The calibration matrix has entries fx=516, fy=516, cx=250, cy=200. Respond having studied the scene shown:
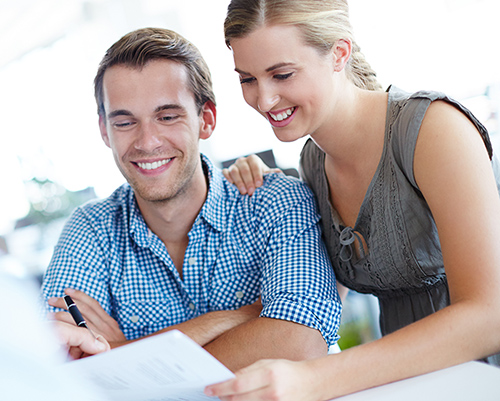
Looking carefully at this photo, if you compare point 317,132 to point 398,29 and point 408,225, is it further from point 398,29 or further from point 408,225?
point 398,29

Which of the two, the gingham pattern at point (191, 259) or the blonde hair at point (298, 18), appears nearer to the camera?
the blonde hair at point (298, 18)

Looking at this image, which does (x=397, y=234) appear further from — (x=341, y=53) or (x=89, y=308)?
(x=89, y=308)

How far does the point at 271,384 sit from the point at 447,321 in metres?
0.32

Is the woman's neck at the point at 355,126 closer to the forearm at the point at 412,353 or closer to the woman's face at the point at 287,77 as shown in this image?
the woman's face at the point at 287,77

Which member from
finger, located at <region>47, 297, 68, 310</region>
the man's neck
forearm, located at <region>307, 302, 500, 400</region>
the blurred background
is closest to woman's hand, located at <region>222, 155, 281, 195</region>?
the man's neck

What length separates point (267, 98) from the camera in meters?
1.20

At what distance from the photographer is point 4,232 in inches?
189

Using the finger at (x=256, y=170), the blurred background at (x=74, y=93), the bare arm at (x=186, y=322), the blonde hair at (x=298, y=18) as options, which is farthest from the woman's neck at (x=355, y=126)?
the blurred background at (x=74, y=93)

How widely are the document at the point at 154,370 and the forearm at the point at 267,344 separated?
0.31 meters

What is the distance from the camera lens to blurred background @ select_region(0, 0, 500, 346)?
371 centimetres

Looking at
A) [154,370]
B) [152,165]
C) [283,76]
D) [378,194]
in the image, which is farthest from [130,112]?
[154,370]

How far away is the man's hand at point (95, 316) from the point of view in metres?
1.36

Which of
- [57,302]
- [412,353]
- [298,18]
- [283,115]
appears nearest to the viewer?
Answer: [412,353]

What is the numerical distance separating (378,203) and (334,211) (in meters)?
0.17
